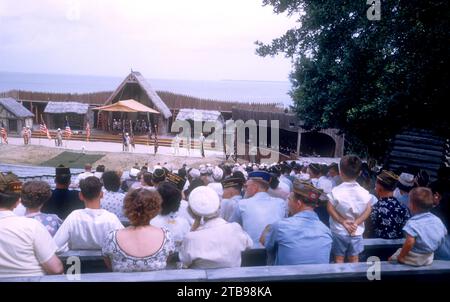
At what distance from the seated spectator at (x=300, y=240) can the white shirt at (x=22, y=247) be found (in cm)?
165

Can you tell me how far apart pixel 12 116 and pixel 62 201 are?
30.8 m

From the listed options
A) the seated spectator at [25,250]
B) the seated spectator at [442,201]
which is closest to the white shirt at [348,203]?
the seated spectator at [442,201]

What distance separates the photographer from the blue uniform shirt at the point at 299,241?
3.07 meters

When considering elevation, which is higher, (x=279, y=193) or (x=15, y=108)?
(x=15, y=108)

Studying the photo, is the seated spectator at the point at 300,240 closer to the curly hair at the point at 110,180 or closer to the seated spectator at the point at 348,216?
the seated spectator at the point at 348,216

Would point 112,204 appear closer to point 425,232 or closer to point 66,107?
point 425,232

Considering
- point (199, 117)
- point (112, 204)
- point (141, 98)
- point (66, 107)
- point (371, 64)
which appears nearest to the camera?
point (112, 204)

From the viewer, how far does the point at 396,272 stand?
285 centimetres

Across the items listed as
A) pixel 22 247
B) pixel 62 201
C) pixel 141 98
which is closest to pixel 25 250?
pixel 22 247

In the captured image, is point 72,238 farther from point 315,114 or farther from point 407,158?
point 315,114

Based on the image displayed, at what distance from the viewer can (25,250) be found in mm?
2711

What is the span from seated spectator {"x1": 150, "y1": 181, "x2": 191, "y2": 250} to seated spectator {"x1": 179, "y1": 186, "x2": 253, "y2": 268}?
1.68 feet

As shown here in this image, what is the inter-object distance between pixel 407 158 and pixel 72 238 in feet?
26.4
